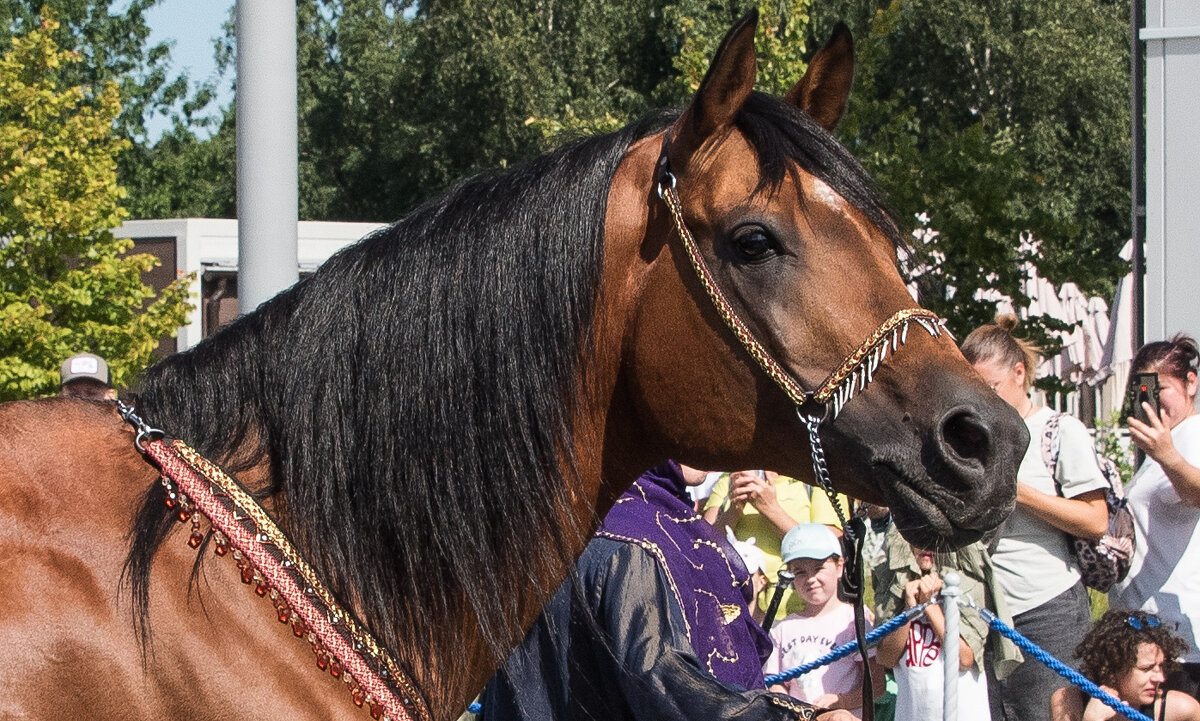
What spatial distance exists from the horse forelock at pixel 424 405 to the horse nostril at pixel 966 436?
63 cm

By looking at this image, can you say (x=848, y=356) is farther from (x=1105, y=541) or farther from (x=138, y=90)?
(x=138, y=90)

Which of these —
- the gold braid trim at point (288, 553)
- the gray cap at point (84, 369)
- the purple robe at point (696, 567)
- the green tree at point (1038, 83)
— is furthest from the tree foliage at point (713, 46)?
the gold braid trim at point (288, 553)

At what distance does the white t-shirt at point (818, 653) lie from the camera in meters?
5.05

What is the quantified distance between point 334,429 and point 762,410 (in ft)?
2.41

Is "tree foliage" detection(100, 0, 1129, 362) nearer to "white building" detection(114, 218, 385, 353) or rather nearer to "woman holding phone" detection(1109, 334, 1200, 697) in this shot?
"white building" detection(114, 218, 385, 353)

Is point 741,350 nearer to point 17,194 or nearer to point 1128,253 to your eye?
point 17,194

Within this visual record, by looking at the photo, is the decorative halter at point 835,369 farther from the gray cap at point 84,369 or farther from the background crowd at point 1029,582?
the gray cap at point 84,369

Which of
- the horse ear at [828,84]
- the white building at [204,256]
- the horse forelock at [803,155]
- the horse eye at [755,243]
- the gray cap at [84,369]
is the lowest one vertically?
the gray cap at [84,369]

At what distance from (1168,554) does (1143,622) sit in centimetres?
46

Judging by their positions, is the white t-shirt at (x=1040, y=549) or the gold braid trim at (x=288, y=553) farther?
the white t-shirt at (x=1040, y=549)

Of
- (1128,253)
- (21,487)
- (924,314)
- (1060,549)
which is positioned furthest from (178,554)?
(1128,253)

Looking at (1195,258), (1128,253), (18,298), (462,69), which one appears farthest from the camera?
(462,69)

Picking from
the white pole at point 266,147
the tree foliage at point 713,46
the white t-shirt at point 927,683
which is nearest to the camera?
the white pole at point 266,147

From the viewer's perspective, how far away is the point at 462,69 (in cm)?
2644
